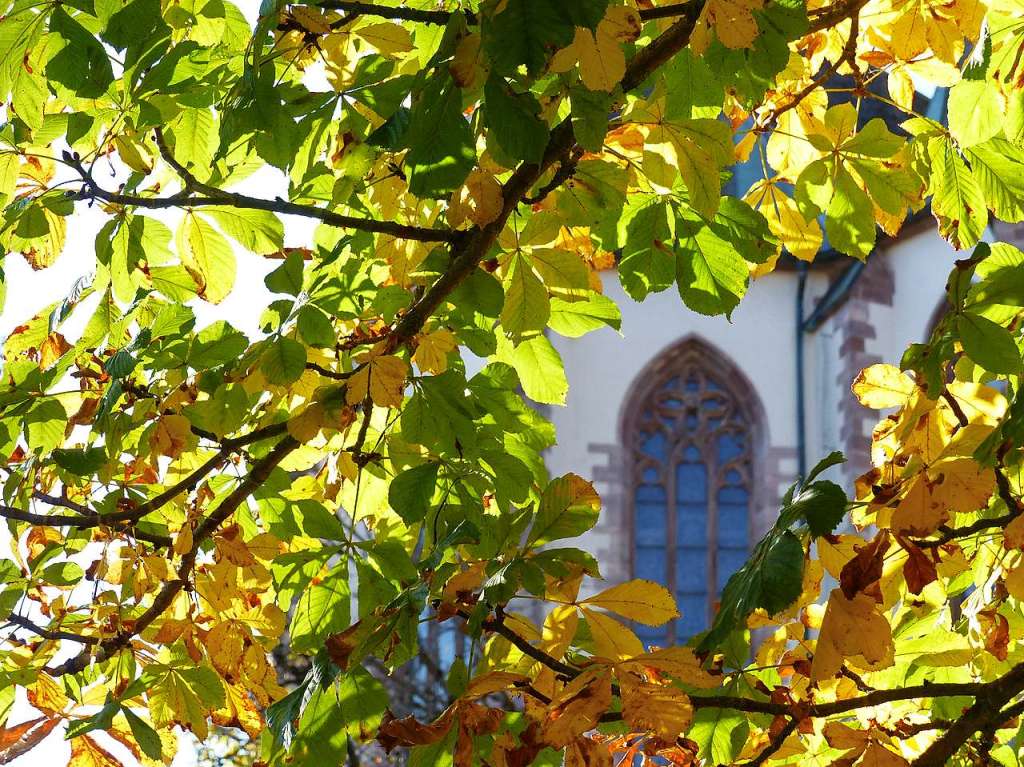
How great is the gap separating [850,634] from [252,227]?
1069 millimetres

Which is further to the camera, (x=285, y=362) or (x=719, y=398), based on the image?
(x=719, y=398)

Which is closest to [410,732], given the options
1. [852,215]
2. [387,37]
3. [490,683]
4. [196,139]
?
[490,683]

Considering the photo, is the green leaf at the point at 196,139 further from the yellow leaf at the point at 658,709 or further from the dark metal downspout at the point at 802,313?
the dark metal downspout at the point at 802,313

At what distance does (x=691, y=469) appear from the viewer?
10.6 meters

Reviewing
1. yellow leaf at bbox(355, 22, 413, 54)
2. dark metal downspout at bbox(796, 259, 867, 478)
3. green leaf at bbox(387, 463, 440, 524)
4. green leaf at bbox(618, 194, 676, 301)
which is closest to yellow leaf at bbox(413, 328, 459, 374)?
green leaf at bbox(387, 463, 440, 524)

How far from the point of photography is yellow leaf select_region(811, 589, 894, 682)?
1132mm

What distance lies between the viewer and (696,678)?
1.18 meters

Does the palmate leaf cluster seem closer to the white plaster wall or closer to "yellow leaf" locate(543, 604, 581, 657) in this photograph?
"yellow leaf" locate(543, 604, 581, 657)

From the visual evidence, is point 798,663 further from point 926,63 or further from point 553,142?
point 926,63

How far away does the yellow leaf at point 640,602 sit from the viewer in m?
1.29

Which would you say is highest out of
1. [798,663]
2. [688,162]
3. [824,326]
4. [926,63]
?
[824,326]

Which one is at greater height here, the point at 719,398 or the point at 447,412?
the point at 719,398

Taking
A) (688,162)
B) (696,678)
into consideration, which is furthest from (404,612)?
(688,162)

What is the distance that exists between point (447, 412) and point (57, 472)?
73 cm
